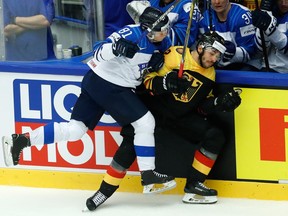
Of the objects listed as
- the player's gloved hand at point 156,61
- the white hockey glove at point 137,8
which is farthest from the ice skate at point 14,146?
the white hockey glove at point 137,8

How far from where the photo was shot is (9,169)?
6.64 metres

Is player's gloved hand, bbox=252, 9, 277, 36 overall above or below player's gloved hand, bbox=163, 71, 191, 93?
above

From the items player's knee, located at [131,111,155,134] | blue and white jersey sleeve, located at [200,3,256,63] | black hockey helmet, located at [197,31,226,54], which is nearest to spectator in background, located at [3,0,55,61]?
player's knee, located at [131,111,155,134]

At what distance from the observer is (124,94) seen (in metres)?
6.10

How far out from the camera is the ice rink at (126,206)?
6.15 m

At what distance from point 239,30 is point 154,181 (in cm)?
107

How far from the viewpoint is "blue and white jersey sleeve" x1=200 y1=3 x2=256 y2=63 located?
644 centimetres

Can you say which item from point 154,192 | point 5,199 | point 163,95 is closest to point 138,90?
point 163,95

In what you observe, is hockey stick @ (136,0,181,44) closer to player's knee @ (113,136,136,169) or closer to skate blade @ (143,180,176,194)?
player's knee @ (113,136,136,169)

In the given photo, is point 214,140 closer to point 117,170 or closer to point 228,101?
point 228,101

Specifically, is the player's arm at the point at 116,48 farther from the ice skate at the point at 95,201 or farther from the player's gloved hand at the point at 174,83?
the ice skate at the point at 95,201

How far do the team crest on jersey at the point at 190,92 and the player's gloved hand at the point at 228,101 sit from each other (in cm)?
14

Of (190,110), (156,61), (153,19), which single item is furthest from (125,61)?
(190,110)

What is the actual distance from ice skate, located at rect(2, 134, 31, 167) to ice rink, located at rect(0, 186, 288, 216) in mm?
255
